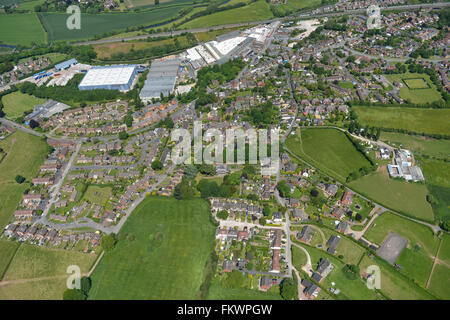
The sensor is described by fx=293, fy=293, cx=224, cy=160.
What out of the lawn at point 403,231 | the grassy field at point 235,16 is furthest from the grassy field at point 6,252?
the grassy field at point 235,16

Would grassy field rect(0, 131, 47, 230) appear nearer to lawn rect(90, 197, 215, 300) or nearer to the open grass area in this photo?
lawn rect(90, 197, 215, 300)

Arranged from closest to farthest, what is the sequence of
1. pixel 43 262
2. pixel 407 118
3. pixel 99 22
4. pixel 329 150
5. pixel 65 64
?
pixel 43 262, pixel 329 150, pixel 407 118, pixel 65 64, pixel 99 22

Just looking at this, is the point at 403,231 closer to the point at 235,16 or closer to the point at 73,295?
the point at 73,295

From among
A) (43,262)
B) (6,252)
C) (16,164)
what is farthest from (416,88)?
(16,164)

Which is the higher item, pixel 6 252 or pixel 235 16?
pixel 235 16

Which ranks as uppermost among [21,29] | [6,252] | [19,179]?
[21,29]

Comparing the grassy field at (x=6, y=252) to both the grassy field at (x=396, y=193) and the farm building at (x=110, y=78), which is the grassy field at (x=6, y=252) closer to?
the farm building at (x=110, y=78)
